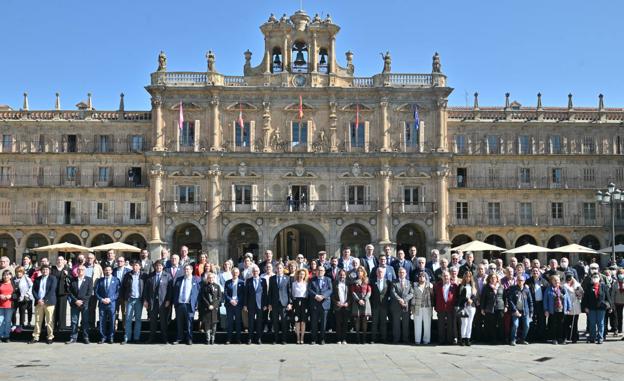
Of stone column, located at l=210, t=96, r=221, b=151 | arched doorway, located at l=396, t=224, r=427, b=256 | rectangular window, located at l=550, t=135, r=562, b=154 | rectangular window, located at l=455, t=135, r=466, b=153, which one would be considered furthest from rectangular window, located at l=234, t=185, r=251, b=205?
rectangular window, located at l=550, t=135, r=562, b=154

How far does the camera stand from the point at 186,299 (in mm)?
19078

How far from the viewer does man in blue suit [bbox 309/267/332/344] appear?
1906 centimetres

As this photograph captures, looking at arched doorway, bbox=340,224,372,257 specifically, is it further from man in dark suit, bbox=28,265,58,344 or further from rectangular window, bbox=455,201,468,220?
man in dark suit, bbox=28,265,58,344

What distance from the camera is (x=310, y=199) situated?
169 ft

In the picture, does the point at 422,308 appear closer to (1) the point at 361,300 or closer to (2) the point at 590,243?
(1) the point at 361,300

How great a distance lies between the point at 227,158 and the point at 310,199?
592 cm

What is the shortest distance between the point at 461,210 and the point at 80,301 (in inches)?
1504

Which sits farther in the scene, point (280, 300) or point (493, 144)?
point (493, 144)

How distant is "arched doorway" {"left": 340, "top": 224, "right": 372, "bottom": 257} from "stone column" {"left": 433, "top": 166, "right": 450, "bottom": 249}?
15.8 feet

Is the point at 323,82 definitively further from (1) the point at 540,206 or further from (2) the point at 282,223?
(1) the point at 540,206

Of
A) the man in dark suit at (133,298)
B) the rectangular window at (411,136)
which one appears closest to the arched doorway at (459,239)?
the rectangular window at (411,136)

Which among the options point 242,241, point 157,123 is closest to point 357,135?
point 242,241

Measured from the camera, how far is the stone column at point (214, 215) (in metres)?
50.4

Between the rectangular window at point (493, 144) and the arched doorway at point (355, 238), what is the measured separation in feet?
34.0
